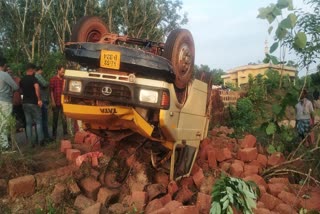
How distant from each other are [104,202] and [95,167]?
0.88m

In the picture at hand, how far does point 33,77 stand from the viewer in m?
6.98

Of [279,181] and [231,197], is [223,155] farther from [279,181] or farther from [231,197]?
[231,197]

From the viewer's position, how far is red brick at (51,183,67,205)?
440 centimetres

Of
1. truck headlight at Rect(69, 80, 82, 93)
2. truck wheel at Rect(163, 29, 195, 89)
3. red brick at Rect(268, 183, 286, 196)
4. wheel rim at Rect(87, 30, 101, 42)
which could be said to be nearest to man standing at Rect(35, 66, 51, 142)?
wheel rim at Rect(87, 30, 101, 42)

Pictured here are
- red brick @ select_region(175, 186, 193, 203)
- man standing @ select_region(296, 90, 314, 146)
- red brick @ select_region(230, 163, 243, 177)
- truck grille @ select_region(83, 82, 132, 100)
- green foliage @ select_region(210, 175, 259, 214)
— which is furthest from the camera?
man standing @ select_region(296, 90, 314, 146)

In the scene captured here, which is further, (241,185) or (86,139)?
(86,139)

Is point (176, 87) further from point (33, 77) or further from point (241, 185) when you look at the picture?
point (33, 77)

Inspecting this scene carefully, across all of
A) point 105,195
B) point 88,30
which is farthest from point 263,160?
point 88,30

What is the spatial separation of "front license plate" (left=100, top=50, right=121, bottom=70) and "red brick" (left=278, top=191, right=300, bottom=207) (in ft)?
8.70

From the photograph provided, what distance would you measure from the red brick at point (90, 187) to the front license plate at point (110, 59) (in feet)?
4.77

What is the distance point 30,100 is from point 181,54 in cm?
339

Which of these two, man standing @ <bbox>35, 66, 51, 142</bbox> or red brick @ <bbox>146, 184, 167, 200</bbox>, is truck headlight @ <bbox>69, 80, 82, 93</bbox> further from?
man standing @ <bbox>35, 66, 51, 142</bbox>

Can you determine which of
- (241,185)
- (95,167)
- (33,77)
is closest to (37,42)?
(33,77)

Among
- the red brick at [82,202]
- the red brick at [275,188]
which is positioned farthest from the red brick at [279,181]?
the red brick at [82,202]
